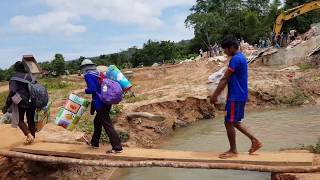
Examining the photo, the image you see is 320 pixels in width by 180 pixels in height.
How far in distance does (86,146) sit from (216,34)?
106 ft

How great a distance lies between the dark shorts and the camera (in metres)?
6.04

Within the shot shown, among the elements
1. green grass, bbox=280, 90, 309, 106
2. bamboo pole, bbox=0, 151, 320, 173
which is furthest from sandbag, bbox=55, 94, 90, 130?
green grass, bbox=280, 90, 309, 106

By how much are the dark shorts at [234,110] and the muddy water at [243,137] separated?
2359 millimetres

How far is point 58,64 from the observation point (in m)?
35.0

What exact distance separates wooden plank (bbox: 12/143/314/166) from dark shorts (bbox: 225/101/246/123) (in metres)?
0.50

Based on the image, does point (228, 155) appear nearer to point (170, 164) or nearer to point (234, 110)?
point (234, 110)

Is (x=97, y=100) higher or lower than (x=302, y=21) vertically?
lower

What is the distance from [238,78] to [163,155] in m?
1.59

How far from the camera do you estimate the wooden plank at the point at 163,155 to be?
19.2 ft

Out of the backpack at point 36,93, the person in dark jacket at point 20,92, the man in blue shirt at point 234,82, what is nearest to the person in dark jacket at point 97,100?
the backpack at point 36,93

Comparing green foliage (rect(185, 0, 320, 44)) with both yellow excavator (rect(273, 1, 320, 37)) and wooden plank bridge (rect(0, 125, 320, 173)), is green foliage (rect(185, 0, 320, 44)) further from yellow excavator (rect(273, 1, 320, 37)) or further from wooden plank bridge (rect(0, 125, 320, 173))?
wooden plank bridge (rect(0, 125, 320, 173))

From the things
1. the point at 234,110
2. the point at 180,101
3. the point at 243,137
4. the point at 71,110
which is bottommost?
the point at 243,137

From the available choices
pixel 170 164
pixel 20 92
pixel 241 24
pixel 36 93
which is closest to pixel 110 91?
pixel 170 164

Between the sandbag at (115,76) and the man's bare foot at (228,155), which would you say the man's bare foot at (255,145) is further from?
the sandbag at (115,76)
